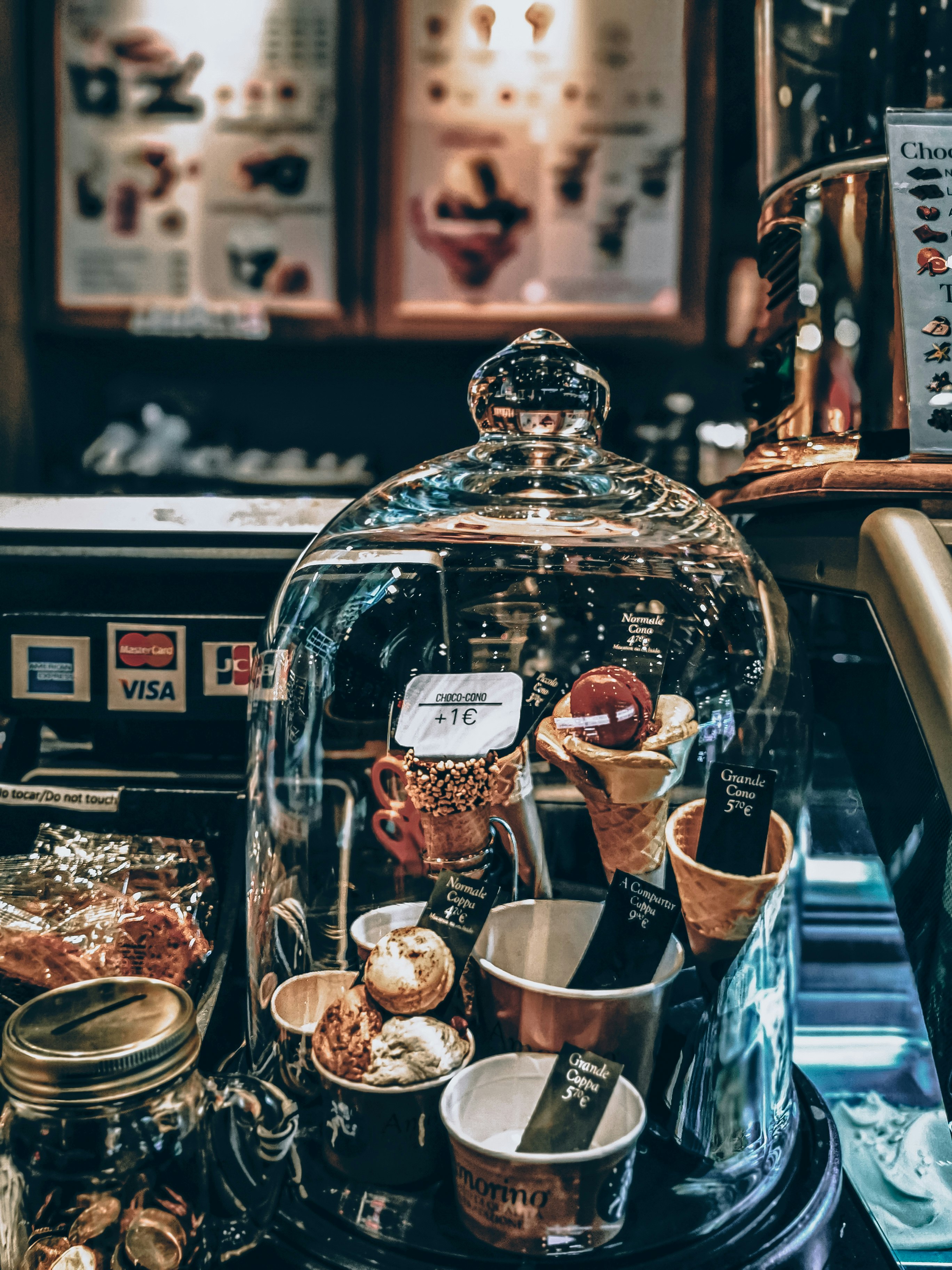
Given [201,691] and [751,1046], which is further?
[201,691]

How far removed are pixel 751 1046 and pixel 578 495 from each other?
0.50 metres

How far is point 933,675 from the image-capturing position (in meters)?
0.60

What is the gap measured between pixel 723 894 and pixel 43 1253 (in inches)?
20.8

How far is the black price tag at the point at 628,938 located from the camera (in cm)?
65

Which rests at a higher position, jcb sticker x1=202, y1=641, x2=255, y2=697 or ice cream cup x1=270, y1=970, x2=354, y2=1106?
jcb sticker x1=202, y1=641, x2=255, y2=697

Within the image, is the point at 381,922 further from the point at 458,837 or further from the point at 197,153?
the point at 197,153

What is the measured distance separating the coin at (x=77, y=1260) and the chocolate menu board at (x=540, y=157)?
5.72ft

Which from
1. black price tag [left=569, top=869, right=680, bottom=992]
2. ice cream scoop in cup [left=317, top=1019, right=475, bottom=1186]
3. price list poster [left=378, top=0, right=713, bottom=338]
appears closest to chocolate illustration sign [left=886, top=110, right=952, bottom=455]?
black price tag [left=569, top=869, right=680, bottom=992]

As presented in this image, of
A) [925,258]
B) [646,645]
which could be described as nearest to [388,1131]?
[646,645]

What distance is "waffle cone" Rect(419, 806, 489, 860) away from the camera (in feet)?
2.58

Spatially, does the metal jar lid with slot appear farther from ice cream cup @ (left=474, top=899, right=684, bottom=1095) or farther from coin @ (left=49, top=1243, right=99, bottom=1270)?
ice cream cup @ (left=474, top=899, right=684, bottom=1095)

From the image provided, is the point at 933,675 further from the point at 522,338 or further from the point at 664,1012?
the point at 522,338

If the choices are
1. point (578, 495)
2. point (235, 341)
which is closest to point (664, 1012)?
point (578, 495)

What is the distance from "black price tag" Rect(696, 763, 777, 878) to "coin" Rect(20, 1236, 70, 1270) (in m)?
0.52
